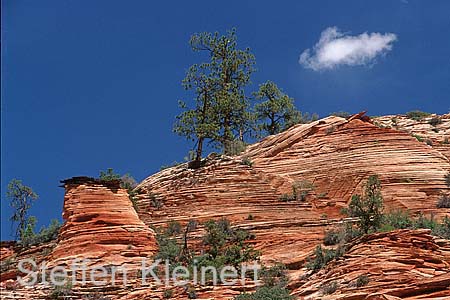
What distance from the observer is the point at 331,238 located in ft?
81.4

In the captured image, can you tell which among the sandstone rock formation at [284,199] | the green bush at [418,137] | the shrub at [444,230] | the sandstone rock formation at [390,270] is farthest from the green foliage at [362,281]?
the green bush at [418,137]

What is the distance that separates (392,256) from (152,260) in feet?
30.3

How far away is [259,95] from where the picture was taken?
153ft

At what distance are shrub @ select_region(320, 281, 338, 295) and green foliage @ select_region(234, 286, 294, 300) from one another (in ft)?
3.22

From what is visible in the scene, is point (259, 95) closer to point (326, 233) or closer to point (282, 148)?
point (282, 148)

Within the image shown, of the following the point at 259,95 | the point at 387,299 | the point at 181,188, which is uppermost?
the point at 259,95

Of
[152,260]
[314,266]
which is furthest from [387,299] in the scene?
[152,260]

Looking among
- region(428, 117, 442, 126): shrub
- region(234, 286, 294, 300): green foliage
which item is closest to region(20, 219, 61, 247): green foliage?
region(234, 286, 294, 300): green foliage

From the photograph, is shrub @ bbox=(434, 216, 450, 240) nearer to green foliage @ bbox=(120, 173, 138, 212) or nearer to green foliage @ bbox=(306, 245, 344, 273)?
green foliage @ bbox=(306, 245, 344, 273)

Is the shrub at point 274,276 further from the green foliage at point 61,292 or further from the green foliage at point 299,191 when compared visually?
the green foliage at point 299,191

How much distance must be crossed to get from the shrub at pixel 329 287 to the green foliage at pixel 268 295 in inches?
38.6

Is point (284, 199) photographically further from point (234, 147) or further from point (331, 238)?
point (234, 147)

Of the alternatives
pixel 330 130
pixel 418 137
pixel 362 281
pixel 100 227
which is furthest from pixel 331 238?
pixel 418 137

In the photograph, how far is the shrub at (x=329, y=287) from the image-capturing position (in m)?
18.9
